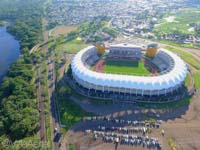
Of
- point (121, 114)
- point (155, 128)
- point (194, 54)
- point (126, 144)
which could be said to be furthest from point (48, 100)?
point (194, 54)

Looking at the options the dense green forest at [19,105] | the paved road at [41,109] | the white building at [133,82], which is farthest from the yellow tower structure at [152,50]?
the dense green forest at [19,105]

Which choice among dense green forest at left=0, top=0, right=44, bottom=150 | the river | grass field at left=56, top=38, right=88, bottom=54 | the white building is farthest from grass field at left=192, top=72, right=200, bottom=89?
the river

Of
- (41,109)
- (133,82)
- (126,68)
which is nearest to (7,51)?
(41,109)

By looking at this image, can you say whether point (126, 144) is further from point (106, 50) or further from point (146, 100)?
point (106, 50)

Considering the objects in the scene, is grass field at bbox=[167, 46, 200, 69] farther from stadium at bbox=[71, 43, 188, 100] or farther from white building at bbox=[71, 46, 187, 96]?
white building at bbox=[71, 46, 187, 96]

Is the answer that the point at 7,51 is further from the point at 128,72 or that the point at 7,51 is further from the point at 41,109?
the point at 128,72
